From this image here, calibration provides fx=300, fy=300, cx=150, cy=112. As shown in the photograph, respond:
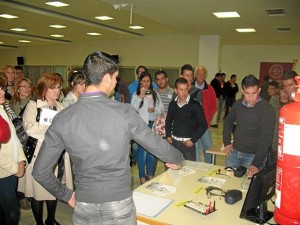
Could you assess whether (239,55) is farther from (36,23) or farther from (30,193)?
(30,193)

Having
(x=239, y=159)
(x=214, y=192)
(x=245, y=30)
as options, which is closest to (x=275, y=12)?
(x=245, y=30)

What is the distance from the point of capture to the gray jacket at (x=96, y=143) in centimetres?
133

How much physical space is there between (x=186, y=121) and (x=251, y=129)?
2.76 feet

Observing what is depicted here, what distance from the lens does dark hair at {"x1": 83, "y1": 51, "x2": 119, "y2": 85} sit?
1352 mm

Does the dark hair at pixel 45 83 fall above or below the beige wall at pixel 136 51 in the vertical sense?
below

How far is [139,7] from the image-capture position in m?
5.59

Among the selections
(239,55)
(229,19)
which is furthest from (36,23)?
(239,55)

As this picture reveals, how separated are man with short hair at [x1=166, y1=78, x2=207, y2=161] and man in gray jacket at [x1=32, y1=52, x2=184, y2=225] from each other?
195 centimetres

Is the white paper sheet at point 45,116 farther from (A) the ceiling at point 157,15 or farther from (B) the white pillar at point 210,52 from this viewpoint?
(B) the white pillar at point 210,52

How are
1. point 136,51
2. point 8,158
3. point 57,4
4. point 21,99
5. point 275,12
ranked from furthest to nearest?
1. point 136,51
2. point 57,4
3. point 275,12
4. point 21,99
5. point 8,158

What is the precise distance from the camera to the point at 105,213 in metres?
1.40

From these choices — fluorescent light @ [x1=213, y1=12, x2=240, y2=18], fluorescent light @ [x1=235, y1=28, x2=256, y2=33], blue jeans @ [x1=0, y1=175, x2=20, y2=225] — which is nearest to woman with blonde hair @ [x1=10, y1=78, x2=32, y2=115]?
blue jeans @ [x1=0, y1=175, x2=20, y2=225]

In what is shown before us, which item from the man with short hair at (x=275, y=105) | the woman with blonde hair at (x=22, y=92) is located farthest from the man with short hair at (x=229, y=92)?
the woman with blonde hair at (x=22, y=92)

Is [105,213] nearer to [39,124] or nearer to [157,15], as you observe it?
[39,124]
